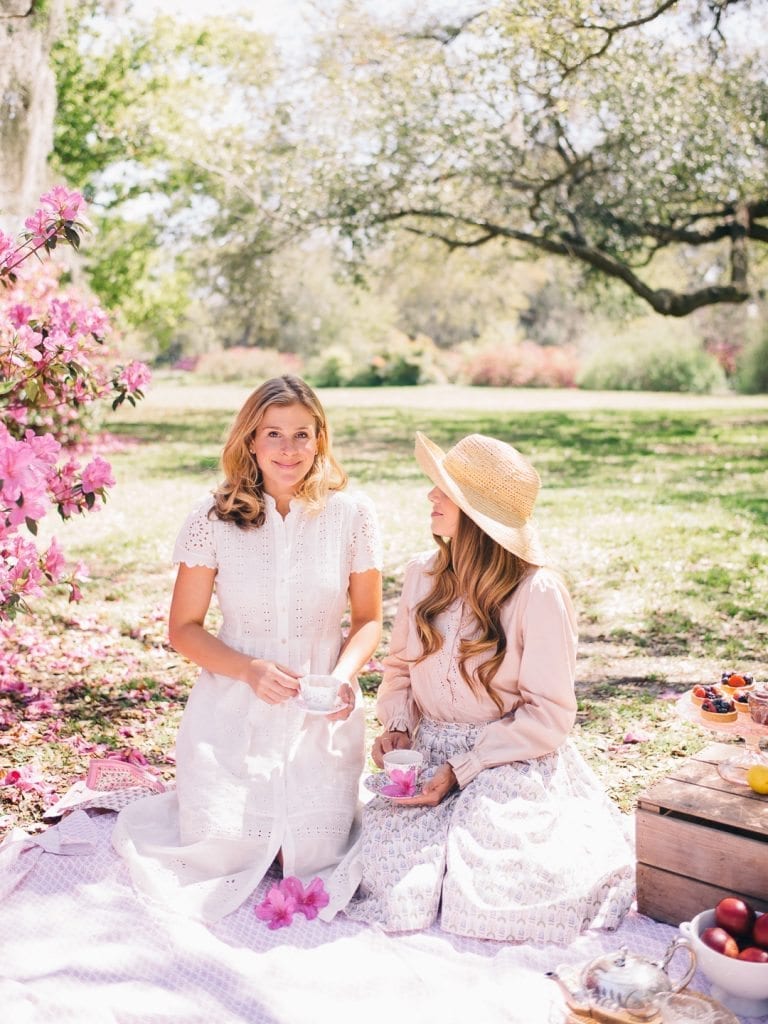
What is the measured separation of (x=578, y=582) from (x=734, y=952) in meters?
5.14

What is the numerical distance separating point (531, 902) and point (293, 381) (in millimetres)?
1901

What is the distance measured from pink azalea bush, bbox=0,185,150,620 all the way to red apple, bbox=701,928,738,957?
7.58 ft

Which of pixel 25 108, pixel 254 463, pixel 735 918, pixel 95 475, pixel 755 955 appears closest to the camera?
pixel 755 955

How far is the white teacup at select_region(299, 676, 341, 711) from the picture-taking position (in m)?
3.39

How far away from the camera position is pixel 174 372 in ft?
149

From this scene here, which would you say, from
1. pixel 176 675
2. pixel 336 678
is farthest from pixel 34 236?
pixel 176 675

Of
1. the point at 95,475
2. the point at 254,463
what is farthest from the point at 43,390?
the point at 254,463

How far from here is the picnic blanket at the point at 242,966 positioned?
280cm

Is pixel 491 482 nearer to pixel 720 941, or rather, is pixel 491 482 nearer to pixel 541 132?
pixel 720 941

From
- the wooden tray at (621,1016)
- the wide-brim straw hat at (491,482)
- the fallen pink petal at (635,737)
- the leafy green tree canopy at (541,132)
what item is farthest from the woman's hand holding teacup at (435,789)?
the leafy green tree canopy at (541,132)

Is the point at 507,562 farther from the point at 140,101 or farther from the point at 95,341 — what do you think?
the point at 140,101

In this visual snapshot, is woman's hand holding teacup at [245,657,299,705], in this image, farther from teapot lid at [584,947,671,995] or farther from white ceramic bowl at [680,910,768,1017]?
white ceramic bowl at [680,910,768,1017]

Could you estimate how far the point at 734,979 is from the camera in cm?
278

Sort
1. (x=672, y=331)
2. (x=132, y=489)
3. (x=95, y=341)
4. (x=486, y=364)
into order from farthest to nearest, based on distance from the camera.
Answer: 1. (x=486, y=364)
2. (x=672, y=331)
3. (x=132, y=489)
4. (x=95, y=341)
